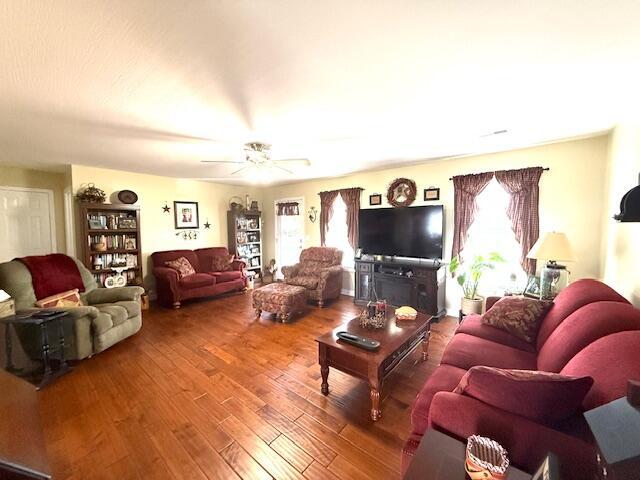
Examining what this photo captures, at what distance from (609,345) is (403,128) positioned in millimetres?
2185

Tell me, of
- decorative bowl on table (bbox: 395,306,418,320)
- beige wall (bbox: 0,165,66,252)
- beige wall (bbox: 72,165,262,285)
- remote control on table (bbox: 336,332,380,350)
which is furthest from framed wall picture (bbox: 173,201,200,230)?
decorative bowl on table (bbox: 395,306,418,320)

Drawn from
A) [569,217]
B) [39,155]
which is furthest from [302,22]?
[39,155]

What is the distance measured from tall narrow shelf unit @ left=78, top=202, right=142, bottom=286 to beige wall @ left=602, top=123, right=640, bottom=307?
5960mm

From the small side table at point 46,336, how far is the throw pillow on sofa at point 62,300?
245 mm

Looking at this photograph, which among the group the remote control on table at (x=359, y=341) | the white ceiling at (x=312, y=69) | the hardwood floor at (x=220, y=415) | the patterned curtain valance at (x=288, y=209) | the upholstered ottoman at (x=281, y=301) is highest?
the white ceiling at (x=312, y=69)

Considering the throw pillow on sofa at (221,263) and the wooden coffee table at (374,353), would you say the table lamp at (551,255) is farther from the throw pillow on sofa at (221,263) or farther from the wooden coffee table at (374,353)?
the throw pillow on sofa at (221,263)

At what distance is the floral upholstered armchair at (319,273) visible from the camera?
4422 mm

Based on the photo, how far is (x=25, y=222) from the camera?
4160 mm

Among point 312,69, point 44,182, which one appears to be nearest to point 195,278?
point 44,182

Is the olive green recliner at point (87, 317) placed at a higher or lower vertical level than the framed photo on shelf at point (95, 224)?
lower

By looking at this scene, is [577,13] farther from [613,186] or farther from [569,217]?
[569,217]

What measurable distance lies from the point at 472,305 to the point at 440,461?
302cm

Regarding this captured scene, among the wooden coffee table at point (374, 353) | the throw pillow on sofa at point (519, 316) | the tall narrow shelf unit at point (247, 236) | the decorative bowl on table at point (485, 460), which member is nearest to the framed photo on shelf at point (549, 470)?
the decorative bowl on table at point (485, 460)

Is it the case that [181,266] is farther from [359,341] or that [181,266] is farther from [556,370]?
[556,370]
